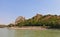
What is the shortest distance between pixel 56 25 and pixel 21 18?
44.7 metres

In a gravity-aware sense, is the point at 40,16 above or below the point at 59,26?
above

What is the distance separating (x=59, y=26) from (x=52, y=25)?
12.3 ft

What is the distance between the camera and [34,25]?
7656 cm

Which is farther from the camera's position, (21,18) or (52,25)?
(21,18)

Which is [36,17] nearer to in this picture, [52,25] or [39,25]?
[39,25]

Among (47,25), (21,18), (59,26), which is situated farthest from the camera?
(21,18)

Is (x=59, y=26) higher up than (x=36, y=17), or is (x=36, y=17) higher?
(x=36, y=17)

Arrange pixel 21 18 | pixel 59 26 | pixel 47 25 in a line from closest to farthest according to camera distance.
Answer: pixel 59 26
pixel 47 25
pixel 21 18

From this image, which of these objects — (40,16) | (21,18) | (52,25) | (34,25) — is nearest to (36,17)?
(40,16)

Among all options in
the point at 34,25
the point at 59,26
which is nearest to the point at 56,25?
the point at 59,26

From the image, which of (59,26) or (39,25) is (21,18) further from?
(59,26)

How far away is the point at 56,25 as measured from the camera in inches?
2611

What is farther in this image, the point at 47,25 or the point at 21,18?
the point at 21,18

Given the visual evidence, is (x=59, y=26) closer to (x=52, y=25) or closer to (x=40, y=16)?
(x=52, y=25)
